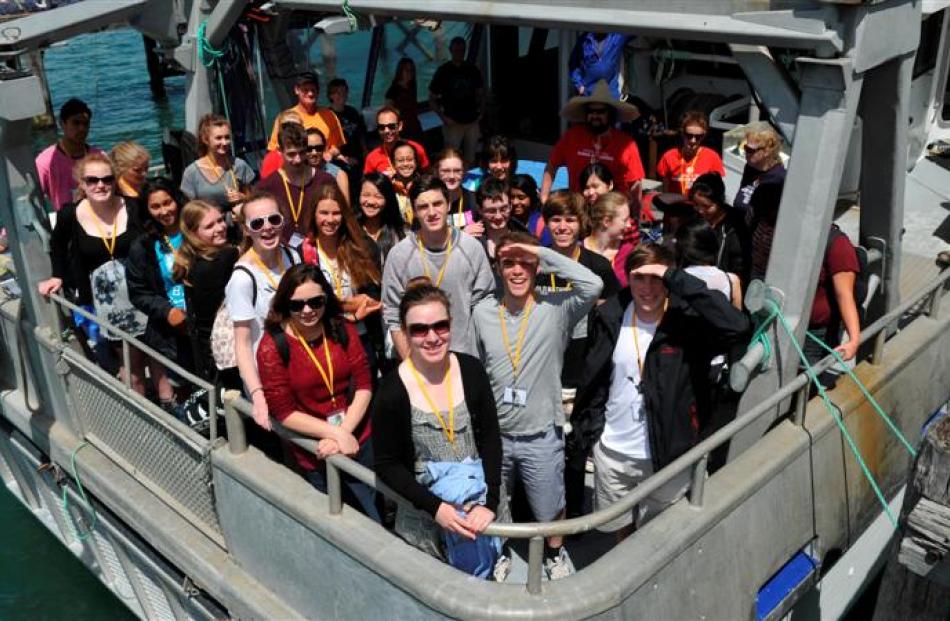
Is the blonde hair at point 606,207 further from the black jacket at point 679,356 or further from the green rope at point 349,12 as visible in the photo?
the green rope at point 349,12

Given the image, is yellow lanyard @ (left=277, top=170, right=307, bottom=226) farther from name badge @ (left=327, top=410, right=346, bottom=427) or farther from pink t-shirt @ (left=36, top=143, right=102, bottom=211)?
name badge @ (left=327, top=410, right=346, bottom=427)

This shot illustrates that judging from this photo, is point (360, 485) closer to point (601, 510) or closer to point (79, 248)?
point (601, 510)

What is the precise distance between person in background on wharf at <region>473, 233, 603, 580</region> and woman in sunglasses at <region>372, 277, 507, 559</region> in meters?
0.43

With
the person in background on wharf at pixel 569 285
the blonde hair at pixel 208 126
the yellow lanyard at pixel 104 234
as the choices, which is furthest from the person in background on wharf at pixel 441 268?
the blonde hair at pixel 208 126

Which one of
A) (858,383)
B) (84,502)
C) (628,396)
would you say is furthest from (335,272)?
(858,383)

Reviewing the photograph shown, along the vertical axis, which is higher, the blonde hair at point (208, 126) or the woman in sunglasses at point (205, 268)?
the blonde hair at point (208, 126)

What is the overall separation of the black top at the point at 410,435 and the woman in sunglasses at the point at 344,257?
130 centimetres

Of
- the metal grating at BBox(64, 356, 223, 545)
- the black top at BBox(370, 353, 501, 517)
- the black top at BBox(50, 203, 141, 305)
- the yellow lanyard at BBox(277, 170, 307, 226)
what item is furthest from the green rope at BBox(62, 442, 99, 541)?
the black top at BBox(370, 353, 501, 517)

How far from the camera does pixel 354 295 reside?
5.13 m

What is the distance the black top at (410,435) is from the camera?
3.67 m

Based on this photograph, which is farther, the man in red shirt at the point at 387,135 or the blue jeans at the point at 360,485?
the man in red shirt at the point at 387,135

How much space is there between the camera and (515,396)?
4.29 meters

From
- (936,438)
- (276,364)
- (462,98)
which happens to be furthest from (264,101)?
(936,438)

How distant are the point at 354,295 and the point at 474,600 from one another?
2.09m
